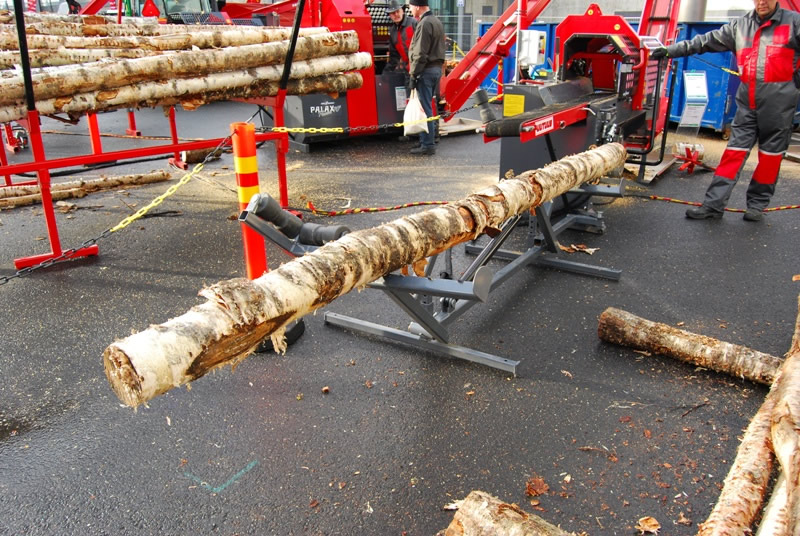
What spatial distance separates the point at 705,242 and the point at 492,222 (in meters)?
3.16

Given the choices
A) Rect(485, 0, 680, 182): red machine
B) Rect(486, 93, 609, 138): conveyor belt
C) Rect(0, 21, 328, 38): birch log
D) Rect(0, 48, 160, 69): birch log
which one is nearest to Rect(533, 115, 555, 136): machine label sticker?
Rect(485, 0, 680, 182): red machine

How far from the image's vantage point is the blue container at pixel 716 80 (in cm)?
1042

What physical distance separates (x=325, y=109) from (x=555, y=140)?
4.76 metres

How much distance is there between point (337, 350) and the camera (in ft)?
13.4

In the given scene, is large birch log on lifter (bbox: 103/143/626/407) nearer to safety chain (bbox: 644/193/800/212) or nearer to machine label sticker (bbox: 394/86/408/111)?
safety chain (bbox: 644/193/800/212)

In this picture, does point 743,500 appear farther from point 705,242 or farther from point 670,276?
point 705,242

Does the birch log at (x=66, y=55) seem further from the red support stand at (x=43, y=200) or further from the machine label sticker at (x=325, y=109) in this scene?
the machine label sticker at (x=325, y=109)

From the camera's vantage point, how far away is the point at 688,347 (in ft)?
12.2

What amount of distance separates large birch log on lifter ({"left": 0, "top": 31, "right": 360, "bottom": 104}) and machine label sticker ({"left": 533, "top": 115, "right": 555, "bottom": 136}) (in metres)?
2.79

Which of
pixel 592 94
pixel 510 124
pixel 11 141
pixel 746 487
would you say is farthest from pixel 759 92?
pixel 11 141

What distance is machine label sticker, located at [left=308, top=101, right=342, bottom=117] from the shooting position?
32.6ft

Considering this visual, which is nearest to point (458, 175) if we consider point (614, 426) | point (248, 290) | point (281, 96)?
point (281, 96)

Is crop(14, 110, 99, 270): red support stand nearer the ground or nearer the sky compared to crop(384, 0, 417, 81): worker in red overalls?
nearer the ground

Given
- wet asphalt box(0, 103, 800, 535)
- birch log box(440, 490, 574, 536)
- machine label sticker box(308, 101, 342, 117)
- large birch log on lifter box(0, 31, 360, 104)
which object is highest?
large birch log on lifter box(0, 31, 360, 104)
